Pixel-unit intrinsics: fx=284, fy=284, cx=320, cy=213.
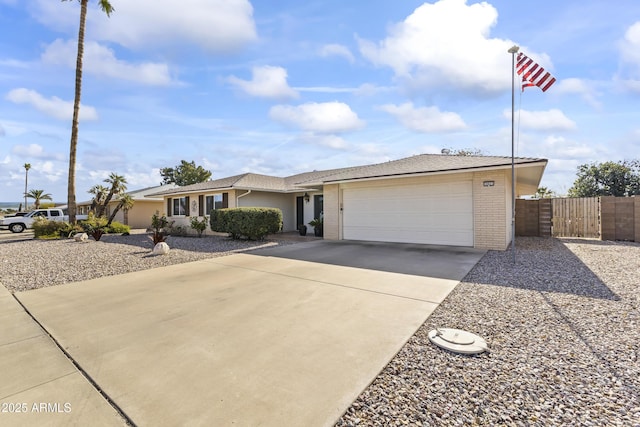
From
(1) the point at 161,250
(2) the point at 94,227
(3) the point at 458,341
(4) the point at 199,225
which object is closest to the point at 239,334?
(3) the point at 458,341

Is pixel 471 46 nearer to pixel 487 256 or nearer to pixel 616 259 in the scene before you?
pixel 487 256

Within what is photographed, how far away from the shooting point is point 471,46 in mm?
8977

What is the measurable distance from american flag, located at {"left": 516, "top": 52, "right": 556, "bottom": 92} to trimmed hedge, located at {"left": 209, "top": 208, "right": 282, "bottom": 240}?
32.0 ft

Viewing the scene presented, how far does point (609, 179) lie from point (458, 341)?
107ft

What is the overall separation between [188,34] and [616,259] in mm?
14506

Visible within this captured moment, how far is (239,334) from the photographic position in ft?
11.0

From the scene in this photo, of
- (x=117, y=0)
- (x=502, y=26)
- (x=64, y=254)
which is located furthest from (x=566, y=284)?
(x=117, y=0)

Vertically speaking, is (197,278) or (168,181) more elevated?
(168,181)

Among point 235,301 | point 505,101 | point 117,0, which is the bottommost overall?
point 235,301

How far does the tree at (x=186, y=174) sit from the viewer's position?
37875 mm

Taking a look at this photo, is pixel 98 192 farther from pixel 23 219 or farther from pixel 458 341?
pixel 458 341

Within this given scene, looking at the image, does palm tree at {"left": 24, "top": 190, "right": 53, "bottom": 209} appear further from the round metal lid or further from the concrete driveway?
the round metal lid

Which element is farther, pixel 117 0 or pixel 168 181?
pixel 168 181

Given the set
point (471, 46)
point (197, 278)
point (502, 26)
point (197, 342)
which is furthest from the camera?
point (471, 46)
